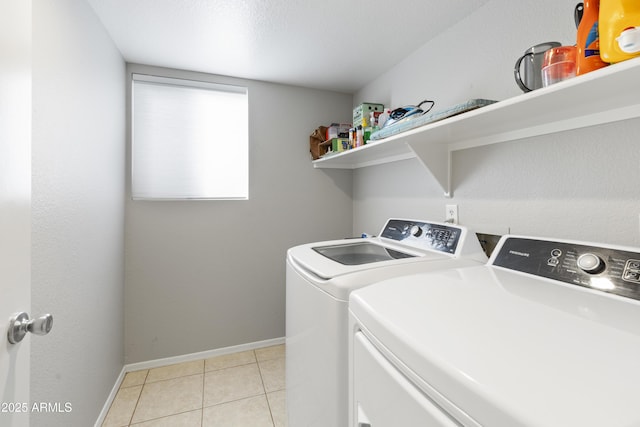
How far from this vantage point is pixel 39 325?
2.36 ft

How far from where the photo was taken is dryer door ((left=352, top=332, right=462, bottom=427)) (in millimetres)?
522

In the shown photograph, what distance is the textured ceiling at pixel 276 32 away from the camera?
5.01 feet

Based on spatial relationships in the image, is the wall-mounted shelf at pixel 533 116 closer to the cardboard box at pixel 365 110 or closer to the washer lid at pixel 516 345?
the cardboard box at pixel 365 110

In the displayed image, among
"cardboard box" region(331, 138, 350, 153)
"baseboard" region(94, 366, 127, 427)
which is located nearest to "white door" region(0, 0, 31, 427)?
"baseboard" region(94, 366, 127, 427)

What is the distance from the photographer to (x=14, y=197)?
0.69 metres

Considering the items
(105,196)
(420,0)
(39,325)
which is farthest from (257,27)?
(39,325)

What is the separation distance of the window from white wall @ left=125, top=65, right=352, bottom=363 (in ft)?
0.26

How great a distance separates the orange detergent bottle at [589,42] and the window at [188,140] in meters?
2.16

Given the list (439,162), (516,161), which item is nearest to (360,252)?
(439,162)

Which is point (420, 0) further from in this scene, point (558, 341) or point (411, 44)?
point (558, 341)

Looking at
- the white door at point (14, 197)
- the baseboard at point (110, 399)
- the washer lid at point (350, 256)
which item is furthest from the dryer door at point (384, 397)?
the baseboard at point (110, 399)

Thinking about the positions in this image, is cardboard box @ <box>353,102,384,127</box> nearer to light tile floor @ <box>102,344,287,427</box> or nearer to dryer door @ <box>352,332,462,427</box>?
dryer door @ <box>352,332,462,427</box>

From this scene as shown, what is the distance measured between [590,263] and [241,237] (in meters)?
2.20

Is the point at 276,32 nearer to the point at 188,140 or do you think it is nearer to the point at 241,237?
the point at 188,140
